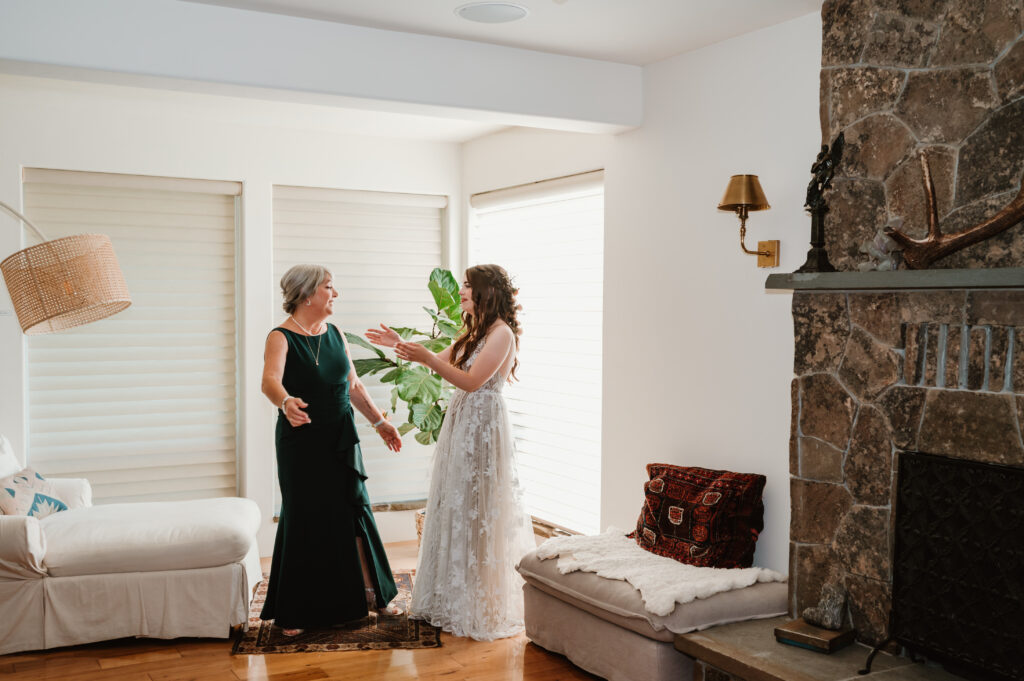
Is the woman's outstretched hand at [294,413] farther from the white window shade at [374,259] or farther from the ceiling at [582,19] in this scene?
the white window shade at [374,259]

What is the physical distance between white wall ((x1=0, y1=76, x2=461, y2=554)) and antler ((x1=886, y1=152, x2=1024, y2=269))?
3274mm

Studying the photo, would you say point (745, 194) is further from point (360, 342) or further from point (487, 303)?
point (360, 342)

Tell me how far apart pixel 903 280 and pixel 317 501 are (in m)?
2.53

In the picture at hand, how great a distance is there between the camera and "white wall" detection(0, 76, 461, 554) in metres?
4.88

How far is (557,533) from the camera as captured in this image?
5.14 metres

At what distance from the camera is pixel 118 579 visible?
12.8 ft

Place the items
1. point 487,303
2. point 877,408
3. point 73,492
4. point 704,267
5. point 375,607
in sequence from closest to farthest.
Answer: point 877,408 → point 704,267 → point 487,303 → point 375,607 → point 73,492

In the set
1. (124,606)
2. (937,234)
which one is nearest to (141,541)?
(124,606)

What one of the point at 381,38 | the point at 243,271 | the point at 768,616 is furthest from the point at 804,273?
the point at 243,271

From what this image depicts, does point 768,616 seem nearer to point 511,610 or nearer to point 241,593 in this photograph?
point 511,610

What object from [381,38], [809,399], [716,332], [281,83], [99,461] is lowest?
[99,461]

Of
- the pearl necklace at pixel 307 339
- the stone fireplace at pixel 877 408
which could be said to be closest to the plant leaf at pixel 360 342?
the pearl necklace at pixel 307 339

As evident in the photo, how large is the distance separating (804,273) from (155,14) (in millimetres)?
2503

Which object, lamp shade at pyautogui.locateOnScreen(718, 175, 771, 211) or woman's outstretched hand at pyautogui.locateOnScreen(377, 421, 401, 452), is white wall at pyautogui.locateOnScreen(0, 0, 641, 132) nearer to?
lamp shade at pyautogui.locateOnScreen(718, 175, 771, 211)
